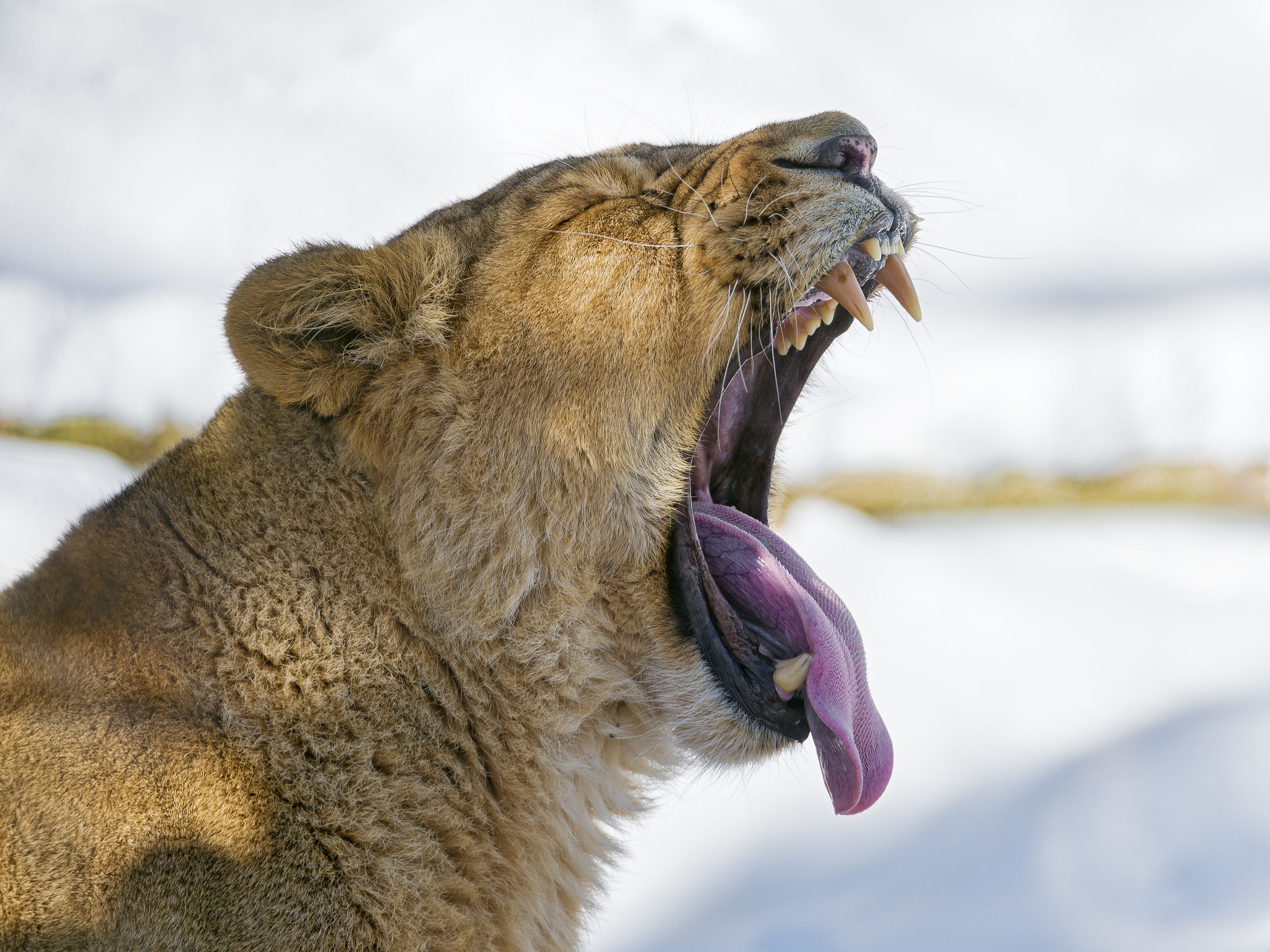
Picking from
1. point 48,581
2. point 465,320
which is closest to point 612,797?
point 465,320

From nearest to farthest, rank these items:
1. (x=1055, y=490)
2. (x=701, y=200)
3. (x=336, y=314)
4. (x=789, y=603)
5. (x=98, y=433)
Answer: (x=336, y=314)
(x=701, y=200)
(x=789, y=603)
(x=98, y=433)
(x=1055, y=490)

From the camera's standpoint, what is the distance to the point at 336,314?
1.97 metres

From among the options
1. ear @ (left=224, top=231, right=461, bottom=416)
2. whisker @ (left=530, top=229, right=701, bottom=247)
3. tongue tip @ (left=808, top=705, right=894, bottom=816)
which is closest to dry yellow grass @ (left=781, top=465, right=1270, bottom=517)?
tongue tip @ (left=808, top=705, right=894, bottom=816)

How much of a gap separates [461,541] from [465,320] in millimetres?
435

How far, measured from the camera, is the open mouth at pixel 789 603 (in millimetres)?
2178

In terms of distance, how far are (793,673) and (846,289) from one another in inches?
32.6

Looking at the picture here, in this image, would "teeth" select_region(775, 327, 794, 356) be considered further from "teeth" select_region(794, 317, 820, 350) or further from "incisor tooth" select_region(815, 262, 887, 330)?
"incisor tooth" select_region(815, 262, 887, 330)

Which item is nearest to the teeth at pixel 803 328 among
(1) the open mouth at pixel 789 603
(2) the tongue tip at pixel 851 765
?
(1) the open mouth at pixel 789 603

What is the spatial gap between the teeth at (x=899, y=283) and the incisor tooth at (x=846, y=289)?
0.41 feet

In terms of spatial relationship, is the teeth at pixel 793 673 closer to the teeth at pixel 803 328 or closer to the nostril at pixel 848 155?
the teeth at pixel 803 328

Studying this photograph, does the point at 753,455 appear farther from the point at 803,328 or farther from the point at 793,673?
the point at 793,673

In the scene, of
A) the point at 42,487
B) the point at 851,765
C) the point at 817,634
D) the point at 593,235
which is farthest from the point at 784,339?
the point at 42,487

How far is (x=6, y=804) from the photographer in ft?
5.58

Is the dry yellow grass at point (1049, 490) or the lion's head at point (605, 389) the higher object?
the lion's head at point (605, 389)
